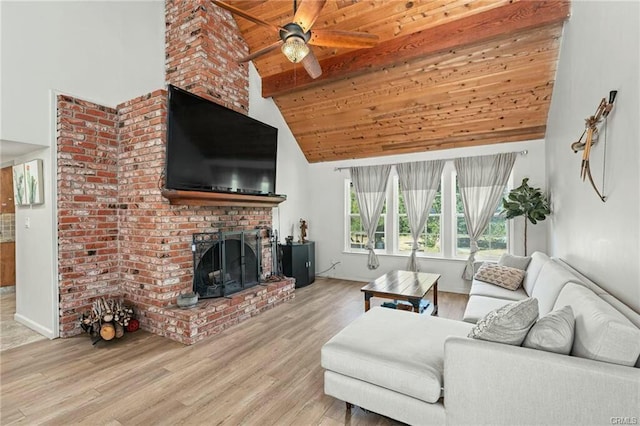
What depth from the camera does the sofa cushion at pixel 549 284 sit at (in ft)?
7.25

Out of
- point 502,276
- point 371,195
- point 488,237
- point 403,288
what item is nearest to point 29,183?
point 403,288

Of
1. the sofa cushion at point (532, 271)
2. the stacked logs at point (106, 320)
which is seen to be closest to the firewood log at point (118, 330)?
the stacked logs at point (106, 320)

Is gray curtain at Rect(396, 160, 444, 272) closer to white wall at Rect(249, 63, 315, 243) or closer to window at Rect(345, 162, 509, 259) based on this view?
window at Rect(345, 162, 509, 259)

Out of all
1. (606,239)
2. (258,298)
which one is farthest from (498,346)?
(258,298)

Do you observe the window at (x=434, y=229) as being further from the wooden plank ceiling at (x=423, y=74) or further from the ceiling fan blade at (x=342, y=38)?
the ceiling fan blade at (x=342, y=38)

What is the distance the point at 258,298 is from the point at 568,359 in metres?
3.17

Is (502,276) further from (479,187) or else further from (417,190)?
(417,190)

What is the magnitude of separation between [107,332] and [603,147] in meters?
4.50

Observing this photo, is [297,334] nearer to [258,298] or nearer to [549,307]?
[258,298]

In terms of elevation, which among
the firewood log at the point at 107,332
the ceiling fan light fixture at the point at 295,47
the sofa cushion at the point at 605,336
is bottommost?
the firewood log at the point at 107,332

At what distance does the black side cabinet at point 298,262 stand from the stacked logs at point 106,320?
2.44 m

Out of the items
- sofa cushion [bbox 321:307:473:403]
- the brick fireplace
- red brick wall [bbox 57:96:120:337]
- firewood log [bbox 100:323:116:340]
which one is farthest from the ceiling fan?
firewood log [bbox 100:323:116:340]

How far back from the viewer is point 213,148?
3.43 metres

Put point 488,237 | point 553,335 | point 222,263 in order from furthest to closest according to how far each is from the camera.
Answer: point 488,237
point 222,263
point 553,335
